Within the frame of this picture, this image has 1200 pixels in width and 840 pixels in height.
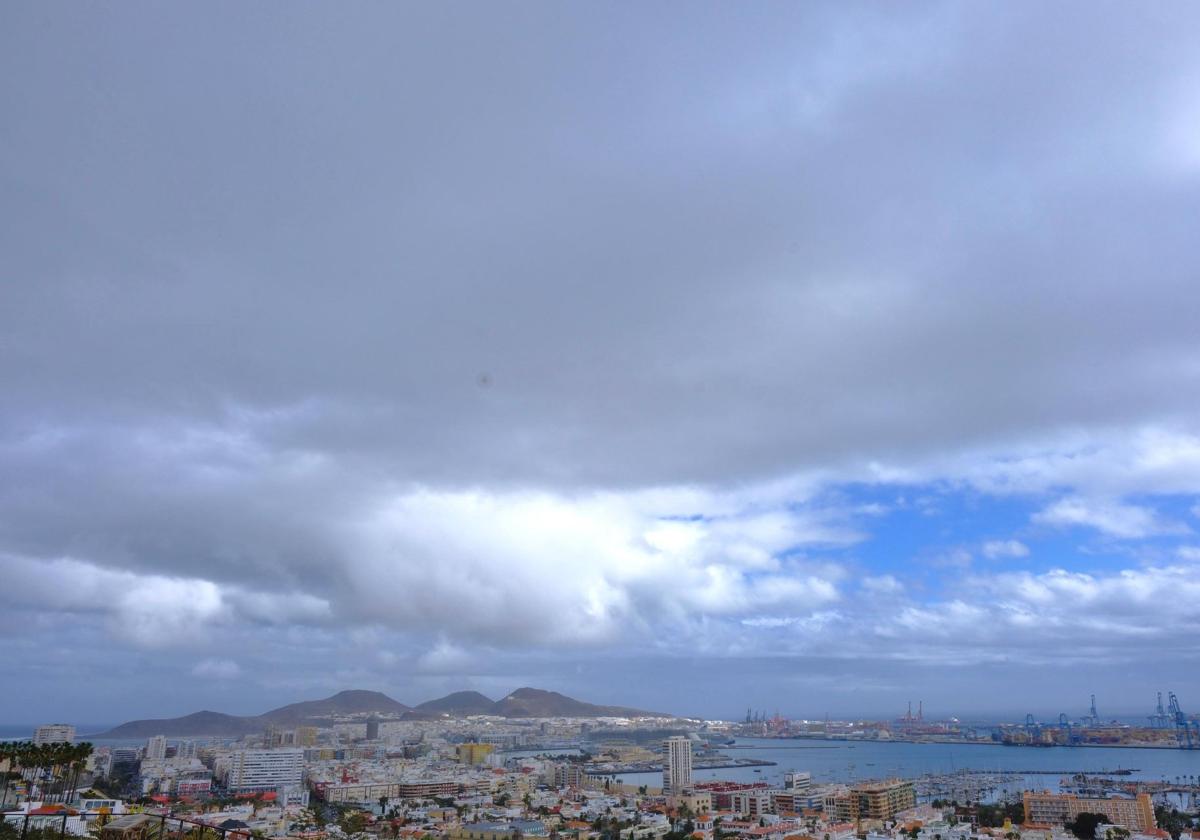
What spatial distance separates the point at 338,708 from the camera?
100 metres

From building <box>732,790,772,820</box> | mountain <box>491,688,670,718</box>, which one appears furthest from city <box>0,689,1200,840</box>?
mountain <box>491,688,670,718</box>

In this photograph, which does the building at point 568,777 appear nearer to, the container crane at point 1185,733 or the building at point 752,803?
the building at point 752,803

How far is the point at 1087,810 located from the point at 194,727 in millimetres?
82588

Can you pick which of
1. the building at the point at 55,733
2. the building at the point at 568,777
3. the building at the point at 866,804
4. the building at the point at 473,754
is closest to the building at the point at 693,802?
the building at the point at 866,804

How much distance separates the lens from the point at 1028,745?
68.4m

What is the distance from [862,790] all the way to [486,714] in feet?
274

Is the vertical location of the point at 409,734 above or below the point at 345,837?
below

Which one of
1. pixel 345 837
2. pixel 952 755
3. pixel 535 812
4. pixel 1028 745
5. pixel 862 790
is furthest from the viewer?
pixel 1028 745

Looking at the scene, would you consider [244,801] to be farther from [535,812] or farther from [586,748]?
[586,748]

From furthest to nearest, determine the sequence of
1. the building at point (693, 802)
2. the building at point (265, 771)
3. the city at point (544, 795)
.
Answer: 1. the building at point (265, 771)
2. the building at point (693, 802)
3. the city at point (544, 795)

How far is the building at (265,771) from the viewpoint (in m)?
33.3

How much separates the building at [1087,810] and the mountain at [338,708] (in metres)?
77.3

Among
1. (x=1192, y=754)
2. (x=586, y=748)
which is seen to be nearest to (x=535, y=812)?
(x=586, y=748)

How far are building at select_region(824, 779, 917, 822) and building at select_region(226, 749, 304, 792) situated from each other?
2070cm
